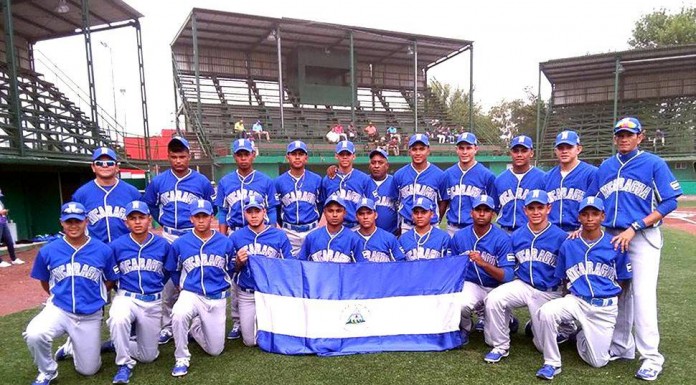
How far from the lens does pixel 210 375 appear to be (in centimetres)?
401

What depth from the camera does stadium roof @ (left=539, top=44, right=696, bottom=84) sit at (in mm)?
24781

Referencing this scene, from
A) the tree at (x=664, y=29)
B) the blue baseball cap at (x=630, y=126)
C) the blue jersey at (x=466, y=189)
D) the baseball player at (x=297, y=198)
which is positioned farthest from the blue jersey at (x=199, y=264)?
the tree at (x=664, y=29)

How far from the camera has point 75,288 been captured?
4.05 metres

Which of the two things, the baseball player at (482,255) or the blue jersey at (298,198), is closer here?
the baseball player at (482,255)

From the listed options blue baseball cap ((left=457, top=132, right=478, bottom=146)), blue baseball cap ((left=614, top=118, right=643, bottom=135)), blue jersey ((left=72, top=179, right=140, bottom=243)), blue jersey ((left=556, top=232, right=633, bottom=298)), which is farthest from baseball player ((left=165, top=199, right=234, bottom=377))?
blue baseball cap ((left=614, top=118, right=643, bottom=135))

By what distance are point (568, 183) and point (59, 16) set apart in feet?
50.2

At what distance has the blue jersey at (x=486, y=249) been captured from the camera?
14.9 feet

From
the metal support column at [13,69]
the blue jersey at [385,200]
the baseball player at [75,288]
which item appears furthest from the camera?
the metal support column at [13,69]

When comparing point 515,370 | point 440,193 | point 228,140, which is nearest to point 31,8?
point 228,140

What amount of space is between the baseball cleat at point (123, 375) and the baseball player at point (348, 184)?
8.94 ft

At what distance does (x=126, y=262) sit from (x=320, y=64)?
78.8 ft

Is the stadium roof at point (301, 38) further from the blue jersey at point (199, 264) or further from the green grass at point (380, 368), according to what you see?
the green grass at point (380, 368)

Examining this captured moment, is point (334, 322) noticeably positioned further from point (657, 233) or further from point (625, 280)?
point (657, 233)

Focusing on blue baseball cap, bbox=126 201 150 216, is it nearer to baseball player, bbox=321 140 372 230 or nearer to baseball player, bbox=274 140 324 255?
baseball player, bbox=274 140 324 255
